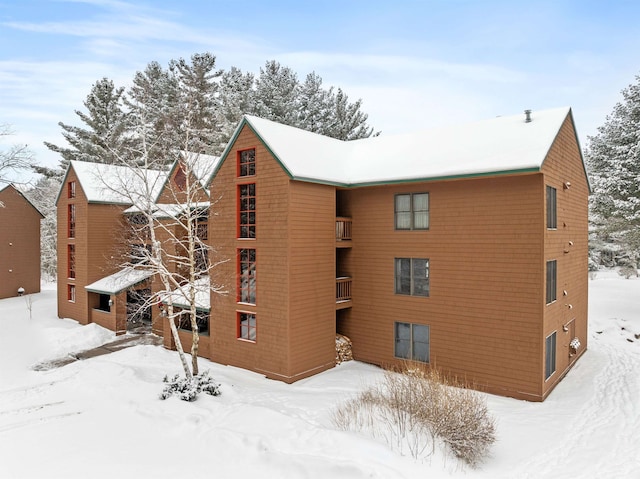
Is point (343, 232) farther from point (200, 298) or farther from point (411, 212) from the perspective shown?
point (200, 298)

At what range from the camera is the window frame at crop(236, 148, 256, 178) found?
16219 mm

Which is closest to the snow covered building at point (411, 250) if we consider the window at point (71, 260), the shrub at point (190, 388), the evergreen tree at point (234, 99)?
the shrub at point (190, 388)

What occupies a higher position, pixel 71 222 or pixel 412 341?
pixel 71 222

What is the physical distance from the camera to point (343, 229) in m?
17.2

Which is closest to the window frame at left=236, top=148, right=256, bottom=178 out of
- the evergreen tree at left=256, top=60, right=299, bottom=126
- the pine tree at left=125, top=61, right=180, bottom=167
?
the evergreen tree at left=256, top=60, right=299, bottom=126

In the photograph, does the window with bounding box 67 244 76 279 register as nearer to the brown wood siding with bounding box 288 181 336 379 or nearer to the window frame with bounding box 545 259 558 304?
the brown wood siding with bounding box 288 181 336 379

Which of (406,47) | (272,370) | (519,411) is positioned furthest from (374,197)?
(406,47)

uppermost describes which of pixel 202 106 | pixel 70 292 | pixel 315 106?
pixel 202 106

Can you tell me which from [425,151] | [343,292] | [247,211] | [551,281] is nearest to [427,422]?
[551,281]

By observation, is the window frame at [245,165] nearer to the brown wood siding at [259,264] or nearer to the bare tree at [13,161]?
the brown wood siding at [259,264]

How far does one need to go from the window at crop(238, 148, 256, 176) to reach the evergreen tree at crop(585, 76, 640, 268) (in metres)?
19.4

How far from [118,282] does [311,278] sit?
42.3 ft

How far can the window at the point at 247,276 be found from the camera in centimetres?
1627

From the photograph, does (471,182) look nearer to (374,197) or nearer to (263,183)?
(374,197)
